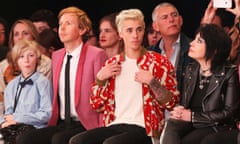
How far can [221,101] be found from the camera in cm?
480

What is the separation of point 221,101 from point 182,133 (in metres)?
0.31

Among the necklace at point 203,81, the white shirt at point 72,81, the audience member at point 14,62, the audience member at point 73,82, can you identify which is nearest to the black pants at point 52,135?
the audience member at point 73,82

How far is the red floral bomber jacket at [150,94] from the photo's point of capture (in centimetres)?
498

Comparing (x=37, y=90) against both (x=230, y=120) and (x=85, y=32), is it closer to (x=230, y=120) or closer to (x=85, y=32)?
(x=85, y=32)

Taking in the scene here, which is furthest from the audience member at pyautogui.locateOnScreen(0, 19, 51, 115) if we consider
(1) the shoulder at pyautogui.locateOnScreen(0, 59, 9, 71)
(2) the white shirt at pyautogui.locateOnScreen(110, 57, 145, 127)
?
(2) the white shirt at pyautogui.locateOnScreen(110, 57, 145, 127)

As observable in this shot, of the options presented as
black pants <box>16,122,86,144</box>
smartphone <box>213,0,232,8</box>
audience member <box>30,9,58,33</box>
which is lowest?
black pants <box>16,122,86,144</box>

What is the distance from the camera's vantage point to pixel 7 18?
24.7 feet

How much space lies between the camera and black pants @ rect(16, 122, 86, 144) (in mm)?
5129

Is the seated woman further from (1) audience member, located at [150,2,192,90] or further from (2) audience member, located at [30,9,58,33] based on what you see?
(2) audience member, located at [30,9,58,33]

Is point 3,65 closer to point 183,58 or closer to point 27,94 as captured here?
point 27,94

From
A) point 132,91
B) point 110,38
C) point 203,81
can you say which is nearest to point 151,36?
point 110,38

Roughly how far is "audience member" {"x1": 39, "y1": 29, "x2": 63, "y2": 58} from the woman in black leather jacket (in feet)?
5.13

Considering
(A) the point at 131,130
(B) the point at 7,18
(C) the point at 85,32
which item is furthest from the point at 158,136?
(B) the point at 7,18

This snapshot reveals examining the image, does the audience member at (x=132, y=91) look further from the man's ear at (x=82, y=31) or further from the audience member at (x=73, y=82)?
the man's ear at (x=82, y=31)
